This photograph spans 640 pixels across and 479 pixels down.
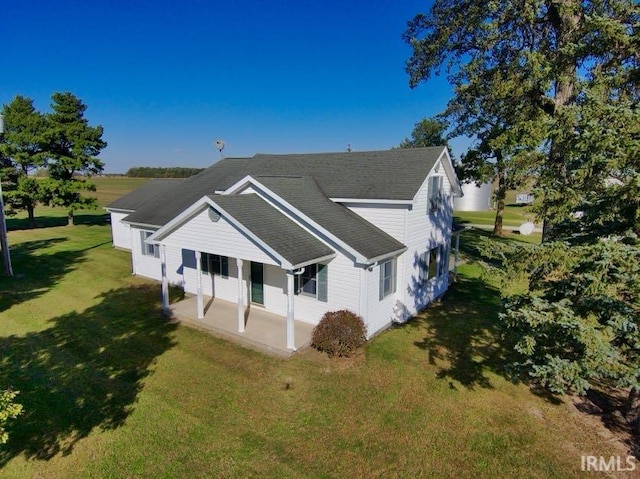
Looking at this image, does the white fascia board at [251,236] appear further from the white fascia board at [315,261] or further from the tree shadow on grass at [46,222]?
the tree shadow on grass at [46,222]

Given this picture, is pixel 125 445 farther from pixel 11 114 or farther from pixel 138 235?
pixel 11 114

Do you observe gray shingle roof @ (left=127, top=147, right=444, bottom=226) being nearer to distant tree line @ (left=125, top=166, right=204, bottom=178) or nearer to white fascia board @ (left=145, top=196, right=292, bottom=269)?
white fascia board @ (left=145, top=196, right=292, bottom=269)

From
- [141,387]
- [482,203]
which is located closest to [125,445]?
[141,387]

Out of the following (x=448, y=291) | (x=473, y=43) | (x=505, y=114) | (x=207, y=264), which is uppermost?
(x=473, y=43)

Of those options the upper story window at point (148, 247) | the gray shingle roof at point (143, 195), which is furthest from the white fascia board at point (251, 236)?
the gray shingle roof at point (143, 195)

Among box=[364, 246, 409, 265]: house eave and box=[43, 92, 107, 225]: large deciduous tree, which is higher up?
box=[43, 92, 107, 225]: large deciduous tree

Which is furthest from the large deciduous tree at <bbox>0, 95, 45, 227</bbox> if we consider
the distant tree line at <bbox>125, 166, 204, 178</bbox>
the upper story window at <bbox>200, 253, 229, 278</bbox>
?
the distant tree line at <bbox>125, 166, 204, 178</bbox>

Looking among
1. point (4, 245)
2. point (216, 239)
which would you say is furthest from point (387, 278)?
point (4, 245)
